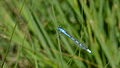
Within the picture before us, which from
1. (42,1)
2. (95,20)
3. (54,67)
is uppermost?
(42,1)

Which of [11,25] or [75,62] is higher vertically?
[11,25]

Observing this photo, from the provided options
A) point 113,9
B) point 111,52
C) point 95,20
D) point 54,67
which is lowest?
point 54,67

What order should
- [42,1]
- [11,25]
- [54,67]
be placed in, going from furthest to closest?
[42,1] → [11,25] → [54,67]

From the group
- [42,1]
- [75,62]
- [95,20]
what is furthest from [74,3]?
[42,1]

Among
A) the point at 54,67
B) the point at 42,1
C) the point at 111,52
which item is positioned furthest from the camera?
the point at 42,1

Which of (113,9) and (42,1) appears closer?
(113,9)

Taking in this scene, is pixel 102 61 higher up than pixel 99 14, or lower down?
lower down

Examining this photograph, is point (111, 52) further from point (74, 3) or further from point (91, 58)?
point (74, 3)

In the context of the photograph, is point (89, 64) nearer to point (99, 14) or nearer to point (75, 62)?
point (75, 62)

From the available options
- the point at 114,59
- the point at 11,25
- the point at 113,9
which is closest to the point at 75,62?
the point at 114,59
